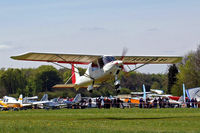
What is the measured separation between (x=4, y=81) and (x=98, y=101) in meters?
65.1

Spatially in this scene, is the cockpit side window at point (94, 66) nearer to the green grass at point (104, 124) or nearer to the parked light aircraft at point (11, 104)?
the green grass at point (104, 124)

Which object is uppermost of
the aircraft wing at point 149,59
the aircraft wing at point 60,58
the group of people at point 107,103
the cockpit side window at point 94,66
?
the aircraft wing at point 149,59

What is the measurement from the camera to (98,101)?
155 ft

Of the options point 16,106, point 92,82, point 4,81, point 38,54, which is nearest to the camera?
point 38,54

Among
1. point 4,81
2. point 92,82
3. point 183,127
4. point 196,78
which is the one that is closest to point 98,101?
point 92,82

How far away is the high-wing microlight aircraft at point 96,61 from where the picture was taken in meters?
32.4

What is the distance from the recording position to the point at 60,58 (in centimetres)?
3688

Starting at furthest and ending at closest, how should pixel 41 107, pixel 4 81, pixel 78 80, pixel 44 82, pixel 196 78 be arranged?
pixel 44 82, pixel 4 81, pixel 196 78, pixel 41 107, pixel 78 80

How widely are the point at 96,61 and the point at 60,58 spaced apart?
3.69 meters

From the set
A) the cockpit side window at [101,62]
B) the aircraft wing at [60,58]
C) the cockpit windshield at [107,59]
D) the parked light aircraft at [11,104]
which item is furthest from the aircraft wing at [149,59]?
the parked light aircraft at [11,104]

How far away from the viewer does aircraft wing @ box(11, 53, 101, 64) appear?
34.1 meters

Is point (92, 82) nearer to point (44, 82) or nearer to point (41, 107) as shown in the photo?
point (41, 107)

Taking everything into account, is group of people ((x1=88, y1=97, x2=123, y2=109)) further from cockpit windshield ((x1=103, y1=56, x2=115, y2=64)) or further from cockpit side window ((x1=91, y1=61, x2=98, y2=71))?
cockpit windshield ((x1=103, y1=56, x2=115, y2=64))

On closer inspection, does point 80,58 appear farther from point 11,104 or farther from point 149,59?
point 11,104
